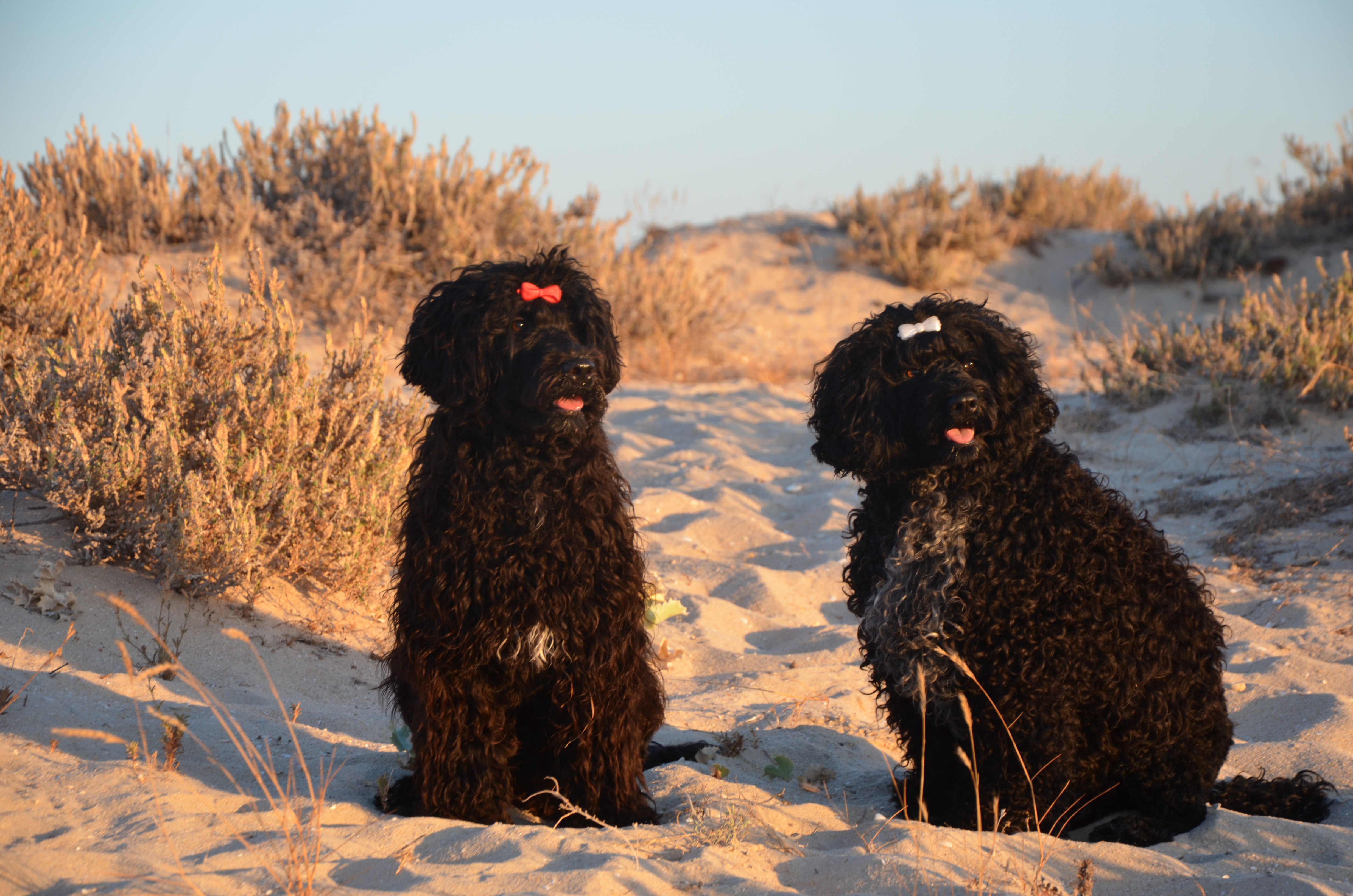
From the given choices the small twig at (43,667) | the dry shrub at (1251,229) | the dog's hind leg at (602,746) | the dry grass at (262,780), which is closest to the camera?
the dry grass at (262,780)

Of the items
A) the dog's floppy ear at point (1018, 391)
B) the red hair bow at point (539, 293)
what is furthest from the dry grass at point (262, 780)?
the dog's floppy ear at point (1018, 391)

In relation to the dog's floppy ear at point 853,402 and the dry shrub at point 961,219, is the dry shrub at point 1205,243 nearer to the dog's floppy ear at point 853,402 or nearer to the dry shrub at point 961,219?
the dry shrub at point 961,219

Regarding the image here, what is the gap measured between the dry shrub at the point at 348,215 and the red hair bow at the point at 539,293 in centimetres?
666

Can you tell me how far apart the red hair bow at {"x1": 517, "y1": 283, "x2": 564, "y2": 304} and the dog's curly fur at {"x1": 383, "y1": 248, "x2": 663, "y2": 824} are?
0.02m

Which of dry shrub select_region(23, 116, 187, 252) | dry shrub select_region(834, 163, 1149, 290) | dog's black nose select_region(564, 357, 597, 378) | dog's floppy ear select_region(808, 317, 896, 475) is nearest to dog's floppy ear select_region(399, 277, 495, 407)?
dog's black nose select_region(564, 357, 597, 378)

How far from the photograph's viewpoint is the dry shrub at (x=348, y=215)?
1016cm

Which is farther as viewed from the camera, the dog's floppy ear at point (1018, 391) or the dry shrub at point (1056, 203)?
the dry shrub at point (1056, 203)

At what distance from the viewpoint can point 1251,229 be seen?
1380cm

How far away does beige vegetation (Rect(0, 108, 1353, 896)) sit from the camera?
3.02 m

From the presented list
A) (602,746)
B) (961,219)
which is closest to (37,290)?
(602,746)

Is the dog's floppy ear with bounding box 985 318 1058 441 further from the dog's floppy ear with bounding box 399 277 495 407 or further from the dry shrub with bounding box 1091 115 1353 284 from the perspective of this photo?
the dry shrub with bounding box 1091 115 1353 284

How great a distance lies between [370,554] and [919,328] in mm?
3398

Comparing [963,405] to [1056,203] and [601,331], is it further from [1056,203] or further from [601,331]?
[1056,203]

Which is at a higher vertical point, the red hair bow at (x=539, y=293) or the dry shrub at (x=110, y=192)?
the dry shrub at (x=110, y=192)
